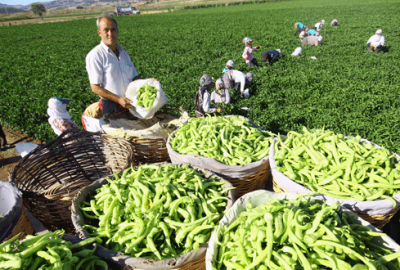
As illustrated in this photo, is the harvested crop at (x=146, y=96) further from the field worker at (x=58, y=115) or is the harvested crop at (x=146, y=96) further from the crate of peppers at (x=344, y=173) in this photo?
the crate of peppers at (x=344, y=173)

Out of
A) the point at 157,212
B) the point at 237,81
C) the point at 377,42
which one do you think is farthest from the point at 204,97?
the point at 377,42

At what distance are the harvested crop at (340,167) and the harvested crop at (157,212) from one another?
0.91m

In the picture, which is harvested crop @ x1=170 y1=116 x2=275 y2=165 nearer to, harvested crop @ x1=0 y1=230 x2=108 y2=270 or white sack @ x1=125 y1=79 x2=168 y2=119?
white sack @ x1=125 y1=79 x2=168 y2=119

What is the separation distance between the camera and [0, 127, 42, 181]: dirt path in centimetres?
544

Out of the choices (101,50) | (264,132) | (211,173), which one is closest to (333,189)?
(211,173)

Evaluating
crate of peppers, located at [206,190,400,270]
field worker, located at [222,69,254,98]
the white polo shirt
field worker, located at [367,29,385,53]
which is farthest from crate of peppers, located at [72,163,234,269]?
field worker, located at [367,29,385,53]

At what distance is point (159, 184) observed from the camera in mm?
2381

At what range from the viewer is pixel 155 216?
2.15m

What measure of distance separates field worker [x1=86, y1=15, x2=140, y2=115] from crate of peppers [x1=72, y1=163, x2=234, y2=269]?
1.94m

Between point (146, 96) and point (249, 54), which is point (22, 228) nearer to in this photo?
point (146, 96)

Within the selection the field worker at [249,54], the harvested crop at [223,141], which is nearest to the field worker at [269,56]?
the field worker at [249,54]

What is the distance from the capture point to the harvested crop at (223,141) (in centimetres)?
311

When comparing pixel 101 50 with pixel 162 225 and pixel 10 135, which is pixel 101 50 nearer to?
pixel 162 225

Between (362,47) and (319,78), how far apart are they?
8.39 m
